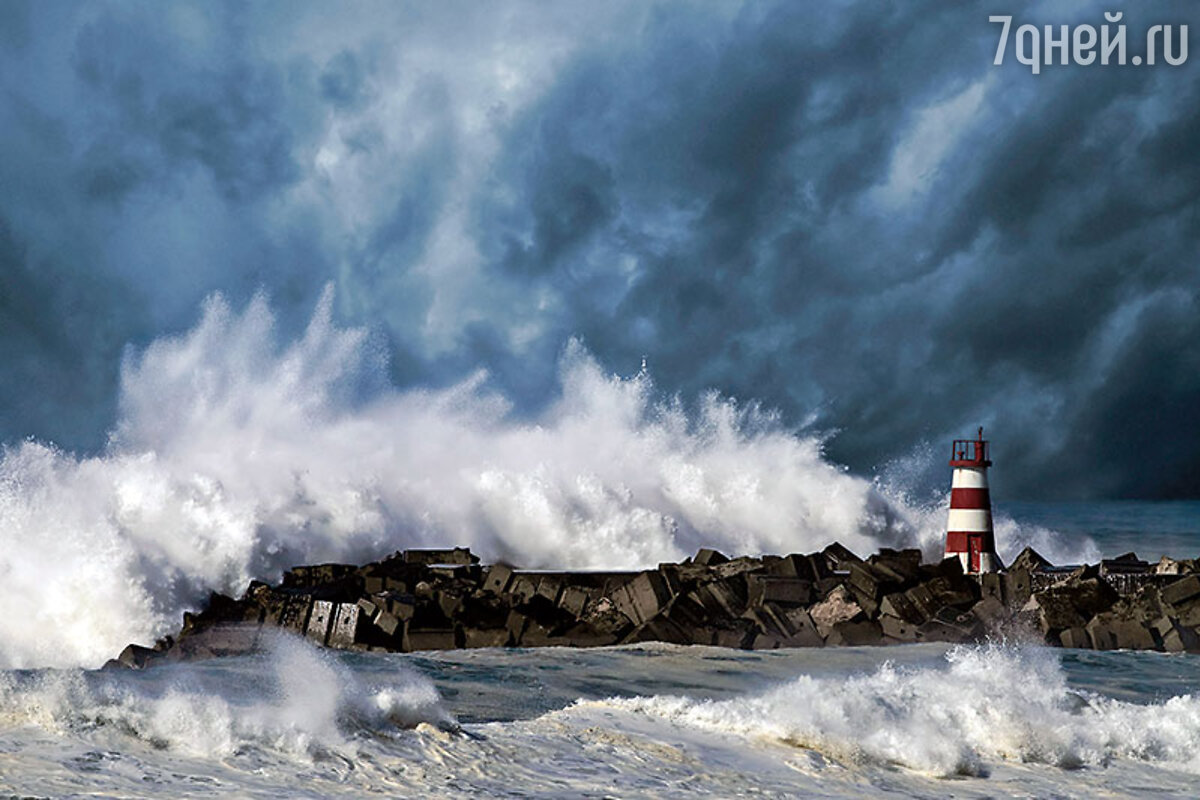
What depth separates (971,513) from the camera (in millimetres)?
12023

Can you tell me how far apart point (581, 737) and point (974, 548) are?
871 cm

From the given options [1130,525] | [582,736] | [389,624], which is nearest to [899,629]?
[389,624]

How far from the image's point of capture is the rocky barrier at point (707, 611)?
858 centimetres

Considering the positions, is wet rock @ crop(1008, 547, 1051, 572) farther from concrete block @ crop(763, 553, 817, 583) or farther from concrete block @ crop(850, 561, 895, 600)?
concrete block @ crop(763, 553, 817, 583)

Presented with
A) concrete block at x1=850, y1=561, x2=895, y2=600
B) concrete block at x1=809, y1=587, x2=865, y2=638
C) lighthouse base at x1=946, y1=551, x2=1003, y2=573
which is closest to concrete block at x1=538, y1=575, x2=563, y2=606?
concrete block at x1=809, y1=587, x2=865, y2=638

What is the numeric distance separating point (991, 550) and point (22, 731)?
10.5 metres

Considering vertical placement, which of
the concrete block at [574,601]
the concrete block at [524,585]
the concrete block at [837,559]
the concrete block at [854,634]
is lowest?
the concrete block at [854,634]

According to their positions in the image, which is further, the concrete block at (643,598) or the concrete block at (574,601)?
the concrete block at (574,601)

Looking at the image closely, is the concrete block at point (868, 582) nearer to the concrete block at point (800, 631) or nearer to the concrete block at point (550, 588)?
the concrete block at point (800, 631)

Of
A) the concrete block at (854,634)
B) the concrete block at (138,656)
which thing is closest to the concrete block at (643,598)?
the concrete block at (854,634)

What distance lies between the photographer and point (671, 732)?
4473mm

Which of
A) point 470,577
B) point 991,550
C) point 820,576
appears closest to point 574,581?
point 470,577

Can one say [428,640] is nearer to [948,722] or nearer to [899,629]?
[899,629]

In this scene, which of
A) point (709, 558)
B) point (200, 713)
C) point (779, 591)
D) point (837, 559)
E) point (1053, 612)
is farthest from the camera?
point (709, 558)
